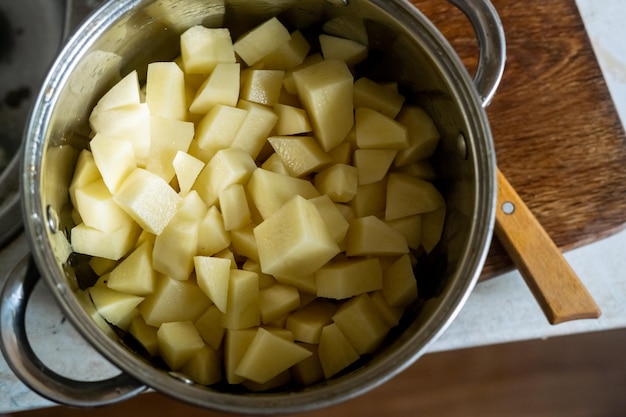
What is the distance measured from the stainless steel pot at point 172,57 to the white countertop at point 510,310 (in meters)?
0.19

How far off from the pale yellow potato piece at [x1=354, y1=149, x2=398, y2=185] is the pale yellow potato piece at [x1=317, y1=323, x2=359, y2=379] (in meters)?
0.22

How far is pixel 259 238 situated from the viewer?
83cm

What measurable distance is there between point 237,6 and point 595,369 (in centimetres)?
108

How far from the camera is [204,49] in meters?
0.90

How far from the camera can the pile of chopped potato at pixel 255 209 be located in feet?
2.73

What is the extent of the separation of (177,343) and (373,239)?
0.30 m

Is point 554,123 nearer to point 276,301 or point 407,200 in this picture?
point 407,200

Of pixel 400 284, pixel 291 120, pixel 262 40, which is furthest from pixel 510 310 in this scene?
pixel 262 40

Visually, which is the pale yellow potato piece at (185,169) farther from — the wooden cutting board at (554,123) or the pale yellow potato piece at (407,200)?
the wooden cutting board at (554,123)

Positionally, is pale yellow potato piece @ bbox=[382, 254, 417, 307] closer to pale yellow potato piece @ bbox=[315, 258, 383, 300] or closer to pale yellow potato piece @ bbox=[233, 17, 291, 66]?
pale yellow potato piece @ bbox=[315, 258, 383, 300]

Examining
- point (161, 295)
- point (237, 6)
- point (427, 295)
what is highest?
point (237, 6)

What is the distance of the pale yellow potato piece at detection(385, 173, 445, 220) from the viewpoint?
2.91ft

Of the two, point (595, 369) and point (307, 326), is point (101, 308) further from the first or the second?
point (595, 369)

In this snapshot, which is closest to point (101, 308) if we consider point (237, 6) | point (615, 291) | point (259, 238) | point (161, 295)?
point (161, 295)
